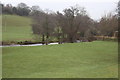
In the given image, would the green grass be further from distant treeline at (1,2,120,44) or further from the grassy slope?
the grassy slope

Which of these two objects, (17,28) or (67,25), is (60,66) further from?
(17,28)

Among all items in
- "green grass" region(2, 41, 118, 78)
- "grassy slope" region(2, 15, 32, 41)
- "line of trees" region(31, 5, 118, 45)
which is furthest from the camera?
"grassy slope" region(2, 15, 32, 41)

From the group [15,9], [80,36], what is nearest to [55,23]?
[80,36]

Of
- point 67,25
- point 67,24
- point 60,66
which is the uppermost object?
point 67,24

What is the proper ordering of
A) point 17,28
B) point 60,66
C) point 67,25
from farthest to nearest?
point 17,28
point 67,25
point 60,66

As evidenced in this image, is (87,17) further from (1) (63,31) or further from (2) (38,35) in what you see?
(2) (38,35)

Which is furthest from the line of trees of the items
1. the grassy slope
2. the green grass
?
the green grass

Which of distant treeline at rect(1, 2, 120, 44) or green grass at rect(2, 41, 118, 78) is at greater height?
distant treeline at rect(1, 2, 120, 44)

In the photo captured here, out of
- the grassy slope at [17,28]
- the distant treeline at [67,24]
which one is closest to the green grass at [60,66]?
the distant treeline at [67,24]

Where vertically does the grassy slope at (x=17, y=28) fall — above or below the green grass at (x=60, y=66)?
above

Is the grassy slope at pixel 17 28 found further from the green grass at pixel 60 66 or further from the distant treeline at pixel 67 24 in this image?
the green grass at pixel 60 66

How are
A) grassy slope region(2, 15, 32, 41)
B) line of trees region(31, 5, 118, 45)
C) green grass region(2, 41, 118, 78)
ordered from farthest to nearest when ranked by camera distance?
grassy slope region(2, 15, 32, 41) → line of trees region(31, 5, 118, 45) → green grass region(2, 41, 118, 78)

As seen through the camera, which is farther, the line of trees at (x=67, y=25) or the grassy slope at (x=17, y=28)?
the grassy slope at (x=17, y=28)

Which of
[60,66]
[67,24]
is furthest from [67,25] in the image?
[60,66]
